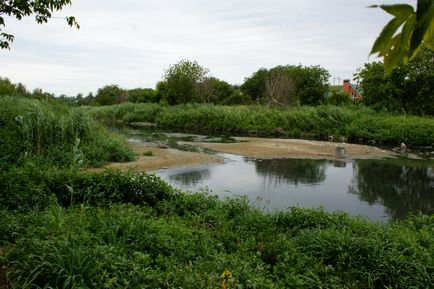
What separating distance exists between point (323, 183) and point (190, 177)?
380 cm

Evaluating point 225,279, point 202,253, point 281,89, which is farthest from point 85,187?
point 281,89

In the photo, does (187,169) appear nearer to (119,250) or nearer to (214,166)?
(214,166)

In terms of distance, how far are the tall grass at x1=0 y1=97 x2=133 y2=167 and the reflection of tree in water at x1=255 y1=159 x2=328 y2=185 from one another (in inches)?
179

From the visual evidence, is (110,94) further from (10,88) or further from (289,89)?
(10,88)

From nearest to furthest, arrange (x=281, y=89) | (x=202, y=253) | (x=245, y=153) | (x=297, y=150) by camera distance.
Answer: (x=202, y=253) < (x=245, y=153) < (x=297, y=150) < (x=281, y=89)

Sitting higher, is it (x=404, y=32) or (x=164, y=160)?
(x=404, y=32)

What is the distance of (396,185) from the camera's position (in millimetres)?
12273

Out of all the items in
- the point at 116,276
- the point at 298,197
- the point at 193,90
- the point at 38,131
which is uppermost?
the point at 193,90

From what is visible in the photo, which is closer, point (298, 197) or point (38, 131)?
point (298, 197)

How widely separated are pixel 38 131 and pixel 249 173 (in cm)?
617

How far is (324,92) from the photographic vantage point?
40000 mm

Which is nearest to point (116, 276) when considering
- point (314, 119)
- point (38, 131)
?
point (38, 131)

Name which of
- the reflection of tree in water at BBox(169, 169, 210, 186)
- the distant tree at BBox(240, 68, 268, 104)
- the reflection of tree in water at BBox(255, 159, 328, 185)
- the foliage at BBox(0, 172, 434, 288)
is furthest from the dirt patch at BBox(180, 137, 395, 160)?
the distant tree at BBox(240, 68, 268, 104)

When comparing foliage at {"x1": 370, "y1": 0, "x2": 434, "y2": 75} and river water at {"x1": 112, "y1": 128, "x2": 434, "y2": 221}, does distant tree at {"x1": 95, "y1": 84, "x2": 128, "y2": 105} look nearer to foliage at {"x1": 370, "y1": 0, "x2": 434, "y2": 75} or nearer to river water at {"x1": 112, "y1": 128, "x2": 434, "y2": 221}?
river water at {"x1": 112, "y1": 128, "x2": 434, "y2": 221}
